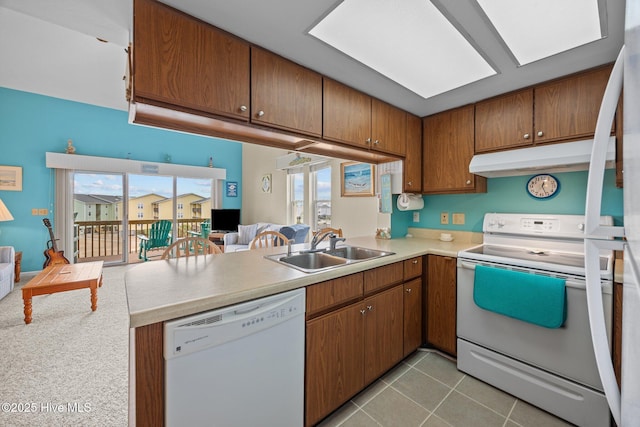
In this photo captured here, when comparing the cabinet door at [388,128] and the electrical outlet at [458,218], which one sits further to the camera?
the electrical outlet at [458,218]

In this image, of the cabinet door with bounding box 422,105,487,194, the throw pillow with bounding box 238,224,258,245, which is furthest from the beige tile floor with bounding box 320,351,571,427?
the throw pillow with bounding box 238,224,258,245

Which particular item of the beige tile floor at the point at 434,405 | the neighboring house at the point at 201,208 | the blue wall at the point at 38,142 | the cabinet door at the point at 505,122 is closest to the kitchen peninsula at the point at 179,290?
the beige tile floor at the point at 434,405

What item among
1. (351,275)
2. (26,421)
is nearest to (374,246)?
(351,275)

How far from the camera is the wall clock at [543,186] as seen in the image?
2104mm

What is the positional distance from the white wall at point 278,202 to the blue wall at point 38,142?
2.46m

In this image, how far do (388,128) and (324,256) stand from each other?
1.35 meters

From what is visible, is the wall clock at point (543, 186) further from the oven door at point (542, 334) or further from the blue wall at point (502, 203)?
the oven door at point (542, 334)

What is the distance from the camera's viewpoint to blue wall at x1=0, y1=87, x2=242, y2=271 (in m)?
4.14

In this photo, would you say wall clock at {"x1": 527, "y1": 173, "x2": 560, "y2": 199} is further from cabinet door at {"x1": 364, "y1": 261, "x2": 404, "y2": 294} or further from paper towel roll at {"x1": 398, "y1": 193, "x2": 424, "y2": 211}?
cabinet door at {"x1": 364, "y1": 261, "x2": 404, "y2": 294}

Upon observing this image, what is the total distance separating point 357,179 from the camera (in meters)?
3.39

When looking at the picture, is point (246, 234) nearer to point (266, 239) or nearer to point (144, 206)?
point (144, 206)

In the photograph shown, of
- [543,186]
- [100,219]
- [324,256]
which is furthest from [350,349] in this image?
[100,219]

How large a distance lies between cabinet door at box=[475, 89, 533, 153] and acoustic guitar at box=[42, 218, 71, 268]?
19.1 feet

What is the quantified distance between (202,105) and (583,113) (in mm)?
2538
